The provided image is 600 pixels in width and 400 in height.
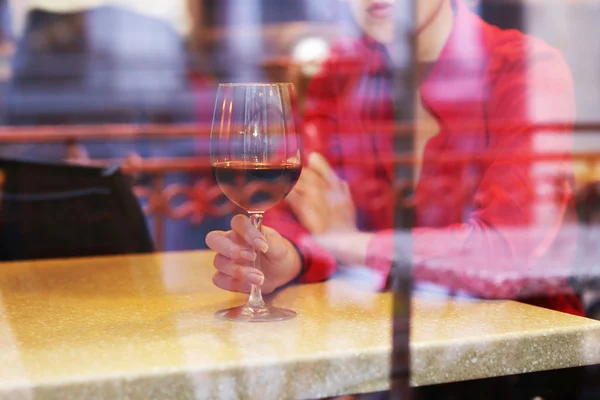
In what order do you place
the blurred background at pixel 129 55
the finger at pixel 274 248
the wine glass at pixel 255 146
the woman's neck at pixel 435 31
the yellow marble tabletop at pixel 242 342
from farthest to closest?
the blurred background at pixel 129 55
the woman's neck at pixel 435 31
the finger at pixel 274 248
the wine glass at pixel 255 146
the yellow marble tabletop at pixel 242 342

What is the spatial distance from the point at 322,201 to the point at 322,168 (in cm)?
9

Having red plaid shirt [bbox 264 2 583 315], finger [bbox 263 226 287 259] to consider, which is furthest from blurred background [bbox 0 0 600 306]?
finger [bbox 263 226 287 259]

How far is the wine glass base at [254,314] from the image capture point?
719mm

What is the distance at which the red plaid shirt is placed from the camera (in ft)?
3.00

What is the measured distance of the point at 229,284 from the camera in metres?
0.79

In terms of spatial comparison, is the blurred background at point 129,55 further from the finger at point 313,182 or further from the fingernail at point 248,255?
the fingernail at point 248,255

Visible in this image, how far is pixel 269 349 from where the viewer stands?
62 centimetres

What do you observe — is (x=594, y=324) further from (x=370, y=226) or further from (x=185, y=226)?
(x=185, y=226)

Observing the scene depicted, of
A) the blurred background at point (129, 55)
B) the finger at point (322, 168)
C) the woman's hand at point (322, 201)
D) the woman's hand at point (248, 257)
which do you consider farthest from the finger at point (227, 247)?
the blurred background at point (129, 55)

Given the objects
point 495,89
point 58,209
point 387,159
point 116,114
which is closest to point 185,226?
point 58,209

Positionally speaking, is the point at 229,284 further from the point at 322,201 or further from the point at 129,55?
the point at 129,55

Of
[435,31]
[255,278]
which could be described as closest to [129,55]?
[435,31]

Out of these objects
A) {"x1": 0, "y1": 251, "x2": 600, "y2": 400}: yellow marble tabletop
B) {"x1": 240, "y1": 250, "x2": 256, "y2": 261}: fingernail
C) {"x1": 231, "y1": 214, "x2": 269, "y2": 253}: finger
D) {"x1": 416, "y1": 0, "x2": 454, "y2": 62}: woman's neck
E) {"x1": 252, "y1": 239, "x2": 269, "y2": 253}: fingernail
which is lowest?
{"x1": 0, "y1": 251, "x2": 600, "y2": 400}: yellow marble tabletop

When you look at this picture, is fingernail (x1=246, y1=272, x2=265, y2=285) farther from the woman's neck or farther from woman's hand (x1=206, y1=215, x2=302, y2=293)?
the woman's neck
